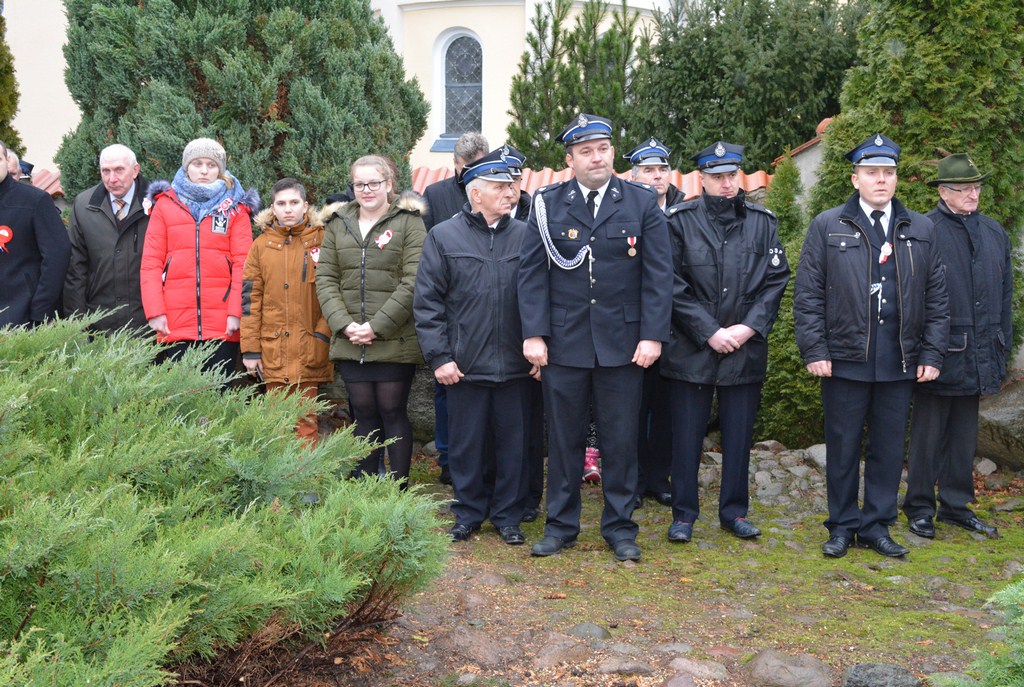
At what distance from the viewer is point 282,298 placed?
6.30 meters

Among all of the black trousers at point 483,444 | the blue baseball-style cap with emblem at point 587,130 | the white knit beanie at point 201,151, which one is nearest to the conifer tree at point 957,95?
the blue baseball-style cap with emblem at point 587,130

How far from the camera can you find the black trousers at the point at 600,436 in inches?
216

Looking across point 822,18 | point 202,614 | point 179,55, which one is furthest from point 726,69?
point 202,614

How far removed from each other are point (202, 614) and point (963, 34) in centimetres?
630

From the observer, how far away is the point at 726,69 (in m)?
10.4

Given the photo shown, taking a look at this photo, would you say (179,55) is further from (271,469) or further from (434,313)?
(271,469)

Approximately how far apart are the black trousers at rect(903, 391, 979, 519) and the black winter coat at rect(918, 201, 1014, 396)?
180 mm

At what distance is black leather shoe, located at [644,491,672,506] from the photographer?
6.63 m

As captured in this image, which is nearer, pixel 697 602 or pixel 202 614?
pixel 202 614

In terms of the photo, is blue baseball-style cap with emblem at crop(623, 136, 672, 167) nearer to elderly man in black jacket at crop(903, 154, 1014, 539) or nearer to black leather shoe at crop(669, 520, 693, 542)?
elderly man in black jacket at crop(903, 154, 1014, 539)

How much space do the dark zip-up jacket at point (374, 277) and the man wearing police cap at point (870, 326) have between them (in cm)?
217

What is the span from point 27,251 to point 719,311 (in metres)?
4.06

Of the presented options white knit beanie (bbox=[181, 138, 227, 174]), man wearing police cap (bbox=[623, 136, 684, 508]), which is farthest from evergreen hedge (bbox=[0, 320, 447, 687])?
man wearing police cap (bbox=[623, 136, 684, 508])

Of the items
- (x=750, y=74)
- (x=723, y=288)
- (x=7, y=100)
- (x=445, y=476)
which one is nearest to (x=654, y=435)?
(x=723, y=288)
